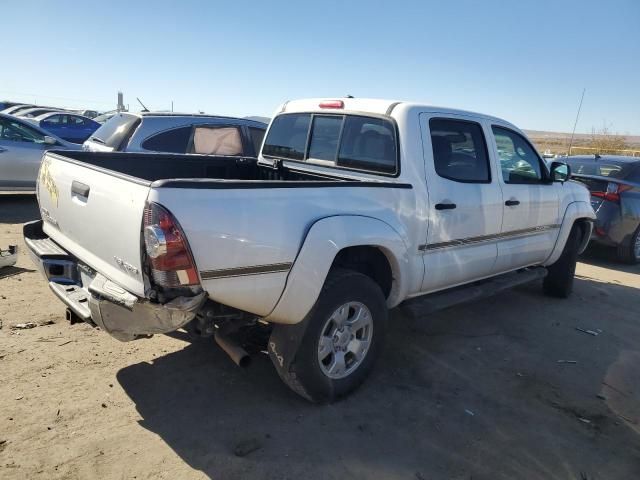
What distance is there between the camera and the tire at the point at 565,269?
19.0 feet

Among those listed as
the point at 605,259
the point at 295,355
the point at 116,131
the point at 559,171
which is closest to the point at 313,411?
the point at 295,355

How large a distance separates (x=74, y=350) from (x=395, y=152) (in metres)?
2.74

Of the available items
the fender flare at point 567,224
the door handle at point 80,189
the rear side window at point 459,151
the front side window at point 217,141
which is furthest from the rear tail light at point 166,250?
the front side window at point 217,141

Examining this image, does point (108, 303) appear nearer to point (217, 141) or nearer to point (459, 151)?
point (459, 151)

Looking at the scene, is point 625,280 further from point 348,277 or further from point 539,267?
point 348,277

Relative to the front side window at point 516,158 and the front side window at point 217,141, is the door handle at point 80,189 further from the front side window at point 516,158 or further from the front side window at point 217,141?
the front side window at point 217,141

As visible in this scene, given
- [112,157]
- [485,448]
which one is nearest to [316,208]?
[485,448]

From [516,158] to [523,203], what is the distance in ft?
1.46

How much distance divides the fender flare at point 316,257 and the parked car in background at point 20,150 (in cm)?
738

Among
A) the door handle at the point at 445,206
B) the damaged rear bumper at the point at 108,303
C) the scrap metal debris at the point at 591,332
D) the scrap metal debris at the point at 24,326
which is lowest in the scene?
the scrap metal debris at the point at 24,326

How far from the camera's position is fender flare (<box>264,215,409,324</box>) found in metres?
2.83

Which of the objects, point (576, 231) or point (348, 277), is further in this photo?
point (576, 231)

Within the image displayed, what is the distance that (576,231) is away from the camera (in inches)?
228

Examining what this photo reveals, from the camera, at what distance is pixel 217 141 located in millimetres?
7672
